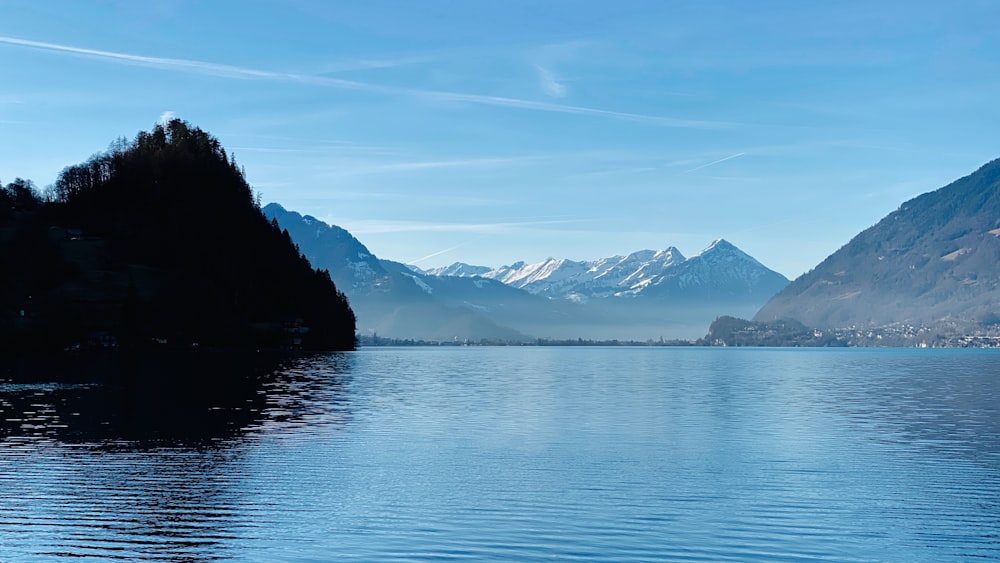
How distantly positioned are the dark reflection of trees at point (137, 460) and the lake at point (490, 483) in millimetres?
200

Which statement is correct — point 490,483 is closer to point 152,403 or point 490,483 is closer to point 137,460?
point 137,460

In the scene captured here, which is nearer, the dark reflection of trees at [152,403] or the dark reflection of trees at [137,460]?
the dark reflection of trees at [137,460]

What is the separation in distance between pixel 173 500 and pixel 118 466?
12291 millimetres

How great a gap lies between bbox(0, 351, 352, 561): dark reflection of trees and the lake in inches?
7.9

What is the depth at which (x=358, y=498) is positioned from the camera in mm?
47031

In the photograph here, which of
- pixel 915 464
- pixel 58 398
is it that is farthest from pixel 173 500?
pixel 58 398

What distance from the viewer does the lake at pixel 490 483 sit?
37312 mm

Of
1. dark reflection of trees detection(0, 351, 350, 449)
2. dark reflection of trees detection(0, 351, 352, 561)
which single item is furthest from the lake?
dark reflection of trees detection(0, 351, 350, 449)

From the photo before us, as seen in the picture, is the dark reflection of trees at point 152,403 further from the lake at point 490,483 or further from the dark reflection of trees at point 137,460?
the lake at point 490,483

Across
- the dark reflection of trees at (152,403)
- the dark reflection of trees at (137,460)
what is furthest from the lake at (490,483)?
the dark reflection of trees at (152,403)

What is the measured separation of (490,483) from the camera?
51.7 m

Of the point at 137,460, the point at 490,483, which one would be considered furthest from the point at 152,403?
the point at 490,483

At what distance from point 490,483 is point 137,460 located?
22.7m

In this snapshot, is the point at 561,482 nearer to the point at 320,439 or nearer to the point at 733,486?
the point at 733,486
